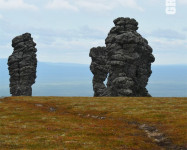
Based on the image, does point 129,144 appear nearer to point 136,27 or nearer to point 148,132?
point 148,132

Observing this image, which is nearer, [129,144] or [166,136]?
[129,144]

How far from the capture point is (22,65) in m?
140

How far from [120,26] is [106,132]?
84030mm

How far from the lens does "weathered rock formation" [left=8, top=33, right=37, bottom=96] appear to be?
5442 inches

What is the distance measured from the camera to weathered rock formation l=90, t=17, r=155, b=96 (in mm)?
109062

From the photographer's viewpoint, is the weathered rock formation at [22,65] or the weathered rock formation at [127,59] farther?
the weathered rock formation at [22,65]

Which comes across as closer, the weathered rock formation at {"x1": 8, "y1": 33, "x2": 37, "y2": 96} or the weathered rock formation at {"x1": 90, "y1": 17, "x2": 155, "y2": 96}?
the weathered rock formation at {"x1": 90, "y1": 17, "x2": 155, "y2": 96}

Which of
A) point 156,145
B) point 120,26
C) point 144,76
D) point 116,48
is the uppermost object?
point 120,26

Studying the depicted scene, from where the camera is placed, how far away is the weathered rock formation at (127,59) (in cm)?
10906

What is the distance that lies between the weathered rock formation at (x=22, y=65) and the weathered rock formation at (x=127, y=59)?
45.5 meters

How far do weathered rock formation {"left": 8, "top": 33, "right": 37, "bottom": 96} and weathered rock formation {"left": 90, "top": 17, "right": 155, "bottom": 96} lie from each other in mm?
45538

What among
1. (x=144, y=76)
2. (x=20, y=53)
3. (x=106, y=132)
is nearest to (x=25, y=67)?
(x=20, y=53)

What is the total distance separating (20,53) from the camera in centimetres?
14125

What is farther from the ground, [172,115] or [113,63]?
[113,63]
